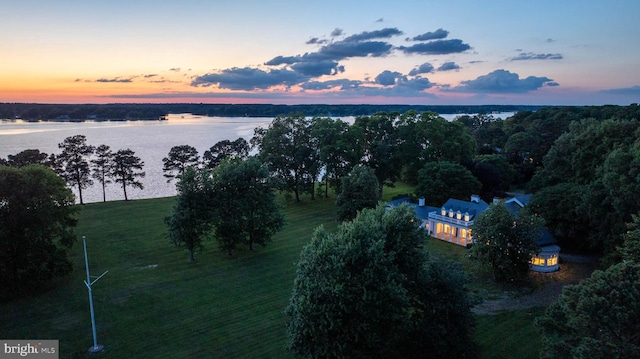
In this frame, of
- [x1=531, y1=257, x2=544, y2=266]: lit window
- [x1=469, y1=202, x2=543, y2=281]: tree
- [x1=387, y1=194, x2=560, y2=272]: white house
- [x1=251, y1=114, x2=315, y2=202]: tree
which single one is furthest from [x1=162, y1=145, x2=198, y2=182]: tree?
[x1=531, y1=257, x2=544, y2=266]: lit window

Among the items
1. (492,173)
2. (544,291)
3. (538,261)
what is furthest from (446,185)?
(544,291)

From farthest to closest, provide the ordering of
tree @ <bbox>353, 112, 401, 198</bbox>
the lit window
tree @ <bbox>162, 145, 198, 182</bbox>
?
tree @ <bbox>162, 145, 198, 182</bbox> < tree @ <bbox>353, 112, 401, 198</bbox> < the lit window

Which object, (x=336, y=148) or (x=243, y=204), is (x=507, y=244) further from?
(x=336, y=148)

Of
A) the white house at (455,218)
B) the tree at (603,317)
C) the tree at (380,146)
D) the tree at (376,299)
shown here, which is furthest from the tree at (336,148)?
A: the tree at (603,317)

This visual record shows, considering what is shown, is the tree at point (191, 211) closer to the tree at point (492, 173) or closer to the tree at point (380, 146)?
the tree at point (380, 146)

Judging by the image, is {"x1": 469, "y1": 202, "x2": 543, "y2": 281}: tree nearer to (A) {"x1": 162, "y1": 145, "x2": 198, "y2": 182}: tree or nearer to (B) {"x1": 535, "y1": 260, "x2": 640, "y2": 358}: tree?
(B) {"x1": 535, "y1": 260, "x2": 640, "y2": 358}: tree
